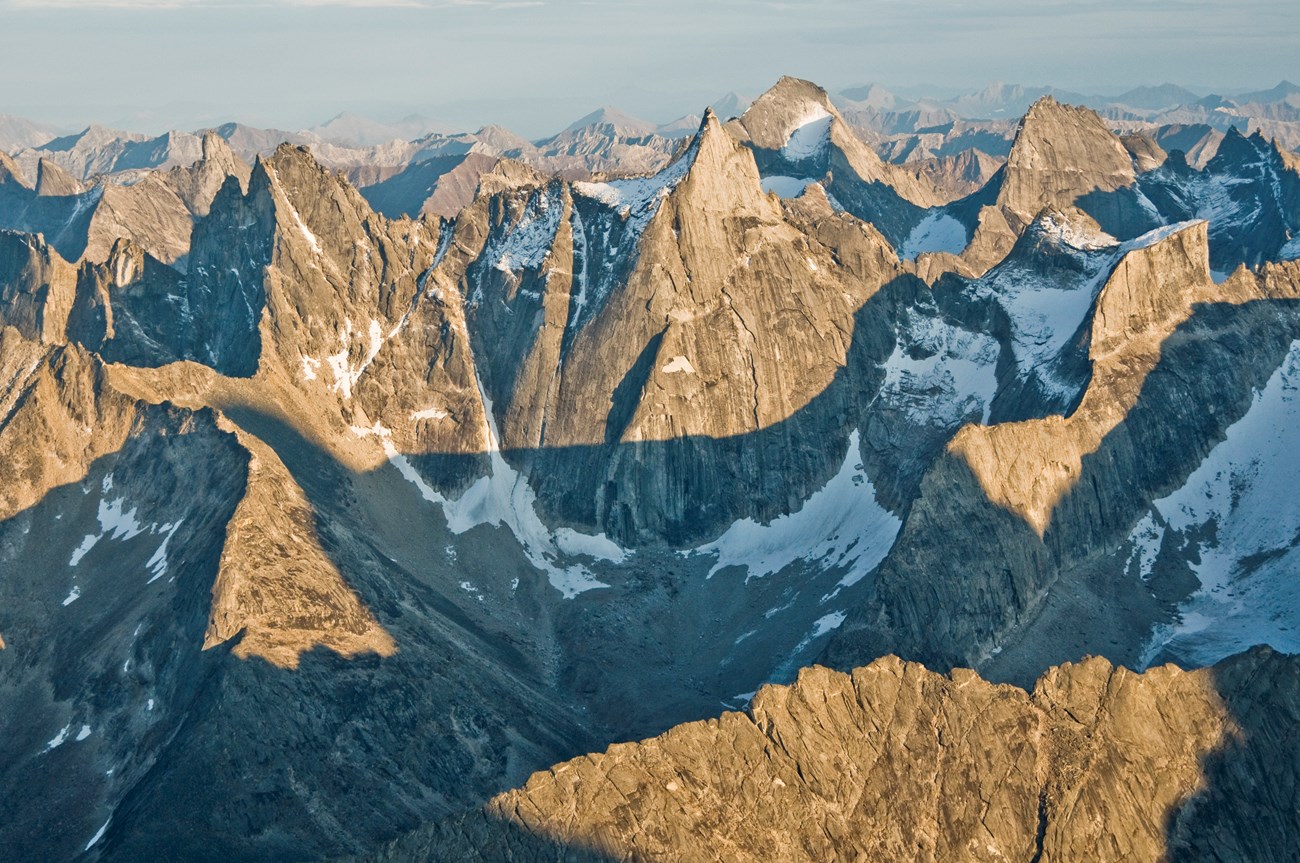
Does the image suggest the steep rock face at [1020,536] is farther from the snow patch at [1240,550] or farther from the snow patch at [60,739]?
the snow patch at [60,739]

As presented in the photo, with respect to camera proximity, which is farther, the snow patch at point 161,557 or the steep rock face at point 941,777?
the snow patch at point 161,557

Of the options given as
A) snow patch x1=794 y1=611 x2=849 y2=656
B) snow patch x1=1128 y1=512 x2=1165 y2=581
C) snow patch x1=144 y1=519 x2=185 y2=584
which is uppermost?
snow patch x1=144 y1=519 x2=185 y2=584

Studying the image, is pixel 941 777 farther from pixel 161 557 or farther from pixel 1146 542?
pixel 161 557

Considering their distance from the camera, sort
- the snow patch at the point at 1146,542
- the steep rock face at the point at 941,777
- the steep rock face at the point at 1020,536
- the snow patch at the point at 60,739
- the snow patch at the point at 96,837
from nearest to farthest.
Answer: the steep rock face at the point at 941,777
the snow patch at the point at 96,837
the snow patch at the point at 60,739
the steep rock face at the point at 1020,536
the snow patch at the point at 1146,542

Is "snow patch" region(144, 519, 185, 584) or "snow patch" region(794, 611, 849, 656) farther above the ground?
"snow patch" region(144, 519, 185, 584)

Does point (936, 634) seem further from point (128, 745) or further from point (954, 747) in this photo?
point (128, 745)

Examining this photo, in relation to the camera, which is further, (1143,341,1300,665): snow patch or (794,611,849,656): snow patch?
(794,611,849,656): snow patch

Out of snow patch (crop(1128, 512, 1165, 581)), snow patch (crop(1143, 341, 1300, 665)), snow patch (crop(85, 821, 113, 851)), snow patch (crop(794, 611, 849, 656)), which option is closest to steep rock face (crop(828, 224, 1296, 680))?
snow patch (crop(1128, 512, 1165, 581))

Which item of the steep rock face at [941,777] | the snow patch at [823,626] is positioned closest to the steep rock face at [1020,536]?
the snow patch at [823,626]

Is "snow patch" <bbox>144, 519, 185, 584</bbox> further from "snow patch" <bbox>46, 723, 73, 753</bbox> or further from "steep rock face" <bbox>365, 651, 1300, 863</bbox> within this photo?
"steep rock face" <bbox>365, 651, 1300, 863</bbox>

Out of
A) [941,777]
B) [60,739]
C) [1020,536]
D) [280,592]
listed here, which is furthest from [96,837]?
[1020,536]
